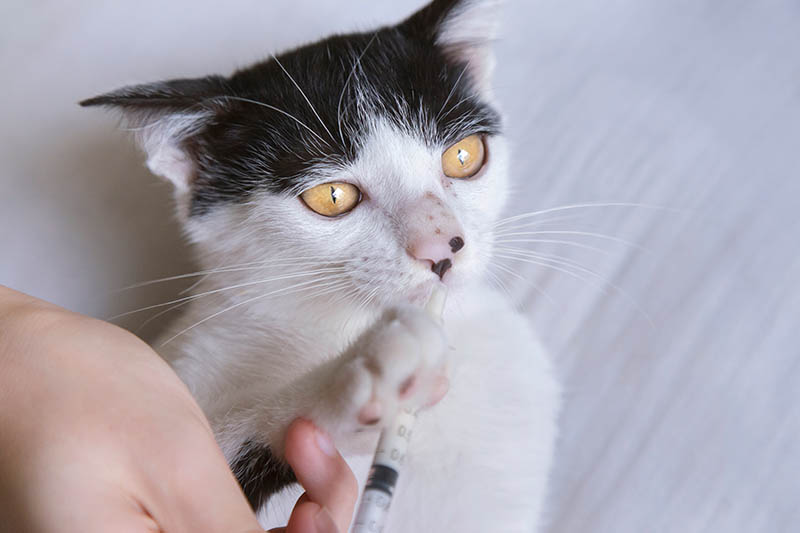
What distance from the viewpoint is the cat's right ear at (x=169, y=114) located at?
3.53ft

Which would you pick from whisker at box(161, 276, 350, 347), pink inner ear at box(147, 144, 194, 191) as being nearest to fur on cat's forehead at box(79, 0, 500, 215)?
pink inner ear at box(147, 144, 194, 191)

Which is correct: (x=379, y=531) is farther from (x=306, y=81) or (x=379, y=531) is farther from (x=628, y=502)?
(x=306, y=81)

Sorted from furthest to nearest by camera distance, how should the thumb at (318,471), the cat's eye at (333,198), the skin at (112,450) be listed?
the cat's eye at (333,198) < the thumb at (318,471) < the skin at (112,450)

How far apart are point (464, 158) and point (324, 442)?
2.03ft

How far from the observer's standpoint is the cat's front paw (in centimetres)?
73

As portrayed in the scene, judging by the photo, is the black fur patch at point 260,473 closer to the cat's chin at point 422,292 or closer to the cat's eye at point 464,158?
the cat's chin at point 422,292

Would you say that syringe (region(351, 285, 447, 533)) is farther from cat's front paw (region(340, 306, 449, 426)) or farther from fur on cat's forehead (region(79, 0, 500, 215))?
fur on cat's forehead (region(79, 0, 500, 215))

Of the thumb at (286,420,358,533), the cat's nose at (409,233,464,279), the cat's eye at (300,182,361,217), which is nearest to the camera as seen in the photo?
the thumb at (286,420,358,533)

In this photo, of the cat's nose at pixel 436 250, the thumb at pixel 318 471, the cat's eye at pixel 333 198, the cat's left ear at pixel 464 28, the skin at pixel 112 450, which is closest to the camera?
the skin at pixel 112 450

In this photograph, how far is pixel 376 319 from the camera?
0.97m

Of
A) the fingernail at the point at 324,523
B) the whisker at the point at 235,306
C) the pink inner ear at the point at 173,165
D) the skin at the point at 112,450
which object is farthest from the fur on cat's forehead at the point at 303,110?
the fingernail at the point at 324,523

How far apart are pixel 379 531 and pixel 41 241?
117 cm

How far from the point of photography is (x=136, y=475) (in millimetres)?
737

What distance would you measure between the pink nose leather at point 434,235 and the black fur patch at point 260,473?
37 centimetres
